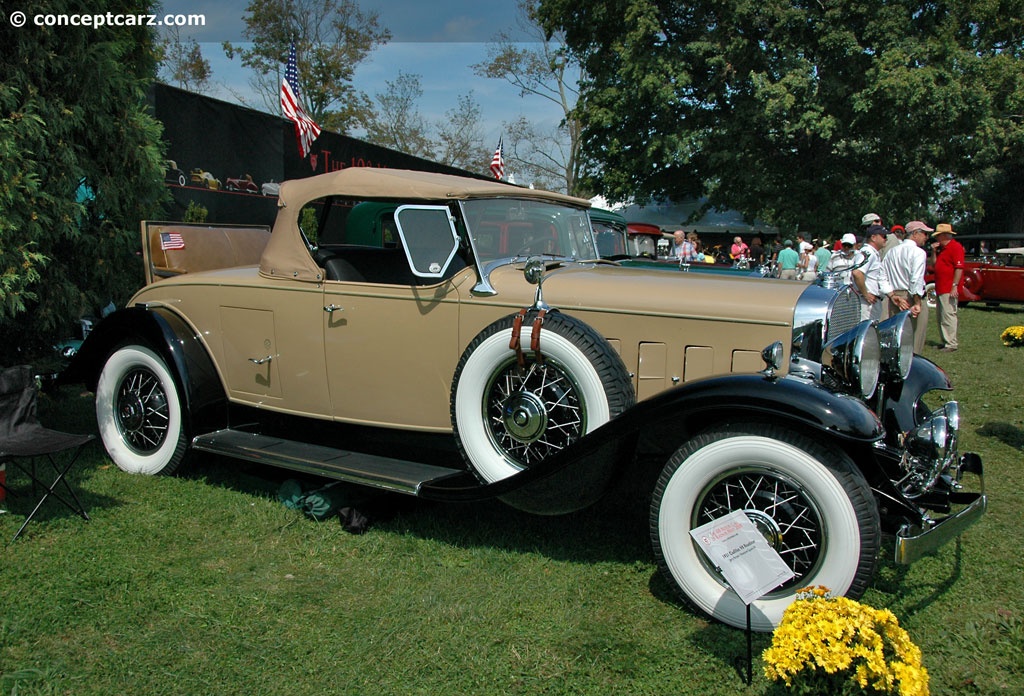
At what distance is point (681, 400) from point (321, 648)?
1676 millimetres

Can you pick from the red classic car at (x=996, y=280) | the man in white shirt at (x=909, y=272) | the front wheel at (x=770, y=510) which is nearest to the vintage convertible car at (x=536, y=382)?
the front wheel at (x=770, y=510)

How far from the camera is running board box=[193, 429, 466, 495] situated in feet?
11.6

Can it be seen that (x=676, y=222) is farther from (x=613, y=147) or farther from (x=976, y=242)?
(x=976, y=242)

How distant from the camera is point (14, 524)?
3846 mm

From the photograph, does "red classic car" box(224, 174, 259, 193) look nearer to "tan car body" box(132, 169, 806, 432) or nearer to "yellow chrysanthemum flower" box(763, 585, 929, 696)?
"tan car body" box(132, 169, 806, 432)

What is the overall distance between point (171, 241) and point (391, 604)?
10.7 feet

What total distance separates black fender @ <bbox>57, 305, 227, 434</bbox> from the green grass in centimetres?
47

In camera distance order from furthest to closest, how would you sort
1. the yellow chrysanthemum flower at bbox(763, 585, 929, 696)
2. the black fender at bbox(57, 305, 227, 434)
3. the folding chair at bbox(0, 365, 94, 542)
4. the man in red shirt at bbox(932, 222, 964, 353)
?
the man in red shirt at bbox(932, 222, 964, 353) → the black fender at bbox(57, 305, 227, 434) → the folding chair at bbox(0, 365, 94, 542) → the yellow chrysanthemum flower at bbox(763, 585, 929, 696)

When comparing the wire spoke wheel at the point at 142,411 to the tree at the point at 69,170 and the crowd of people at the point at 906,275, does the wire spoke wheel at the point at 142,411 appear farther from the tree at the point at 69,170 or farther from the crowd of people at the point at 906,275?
the crowd of people at the point at 906,275

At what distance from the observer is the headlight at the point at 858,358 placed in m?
3.01

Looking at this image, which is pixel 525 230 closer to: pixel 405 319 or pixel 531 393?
pixel 405 319

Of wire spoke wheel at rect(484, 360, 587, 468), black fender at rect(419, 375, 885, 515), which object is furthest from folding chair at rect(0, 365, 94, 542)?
wire spoke wheel at rect(484, 360, 587, 468)

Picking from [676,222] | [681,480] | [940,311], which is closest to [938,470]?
[681,480]

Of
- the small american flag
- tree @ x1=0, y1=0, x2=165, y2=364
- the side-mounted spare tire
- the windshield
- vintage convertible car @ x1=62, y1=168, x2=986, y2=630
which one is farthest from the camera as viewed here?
the small american flag
